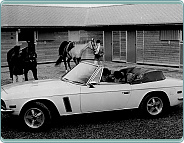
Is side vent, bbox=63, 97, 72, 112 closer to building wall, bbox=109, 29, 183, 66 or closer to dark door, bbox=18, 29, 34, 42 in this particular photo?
building wall, bbox=109, 29, 183, 66

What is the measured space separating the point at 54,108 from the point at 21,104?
2.01 feet

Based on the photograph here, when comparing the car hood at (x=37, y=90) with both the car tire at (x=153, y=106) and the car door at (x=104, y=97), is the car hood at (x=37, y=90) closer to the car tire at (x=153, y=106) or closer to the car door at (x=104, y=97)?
the car door at (x=104, y=97)

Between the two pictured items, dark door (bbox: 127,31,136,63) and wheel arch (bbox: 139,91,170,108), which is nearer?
wheel arch (bbox: 139,91,170,108)

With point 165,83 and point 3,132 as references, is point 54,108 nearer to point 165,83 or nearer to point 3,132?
point 3,132

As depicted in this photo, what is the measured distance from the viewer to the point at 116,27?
14.4m

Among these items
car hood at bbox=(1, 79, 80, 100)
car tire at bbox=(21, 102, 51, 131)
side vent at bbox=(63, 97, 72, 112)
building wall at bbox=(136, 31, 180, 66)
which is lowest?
car tire at bbox=(21, 102, 51, 131)

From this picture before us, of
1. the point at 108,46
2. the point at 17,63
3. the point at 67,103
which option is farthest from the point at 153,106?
the point at 108,46

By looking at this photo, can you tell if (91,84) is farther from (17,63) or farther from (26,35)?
(26,35)

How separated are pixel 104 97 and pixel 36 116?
134 cm

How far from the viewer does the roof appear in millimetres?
13766

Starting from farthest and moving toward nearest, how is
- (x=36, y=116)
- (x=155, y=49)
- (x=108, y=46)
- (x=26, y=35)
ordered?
1. (x=26, y=35)
2. (x=155, y=49)
3. (x=108, y=46)
4. (x=36, y=116)

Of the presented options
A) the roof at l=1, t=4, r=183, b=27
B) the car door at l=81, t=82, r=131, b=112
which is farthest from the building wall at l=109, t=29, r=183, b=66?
the car door at l=81, t=82, r=131, b=112

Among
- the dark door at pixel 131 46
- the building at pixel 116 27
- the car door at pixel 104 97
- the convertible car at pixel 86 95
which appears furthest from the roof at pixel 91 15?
the car door at pixel 104 97

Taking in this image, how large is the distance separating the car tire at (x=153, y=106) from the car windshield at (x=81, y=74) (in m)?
1.25
